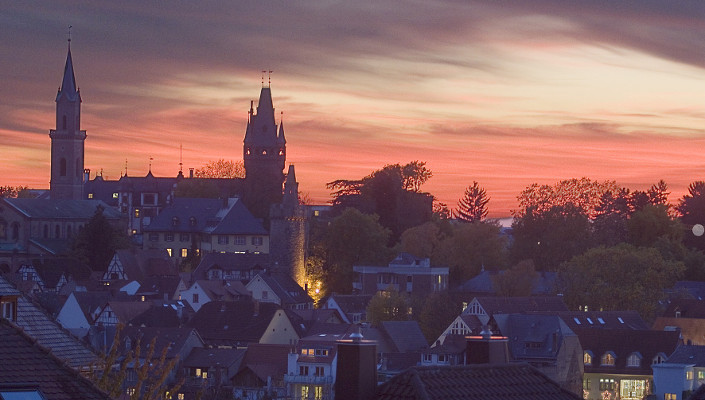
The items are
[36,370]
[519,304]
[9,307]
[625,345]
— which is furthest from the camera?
[519,304]

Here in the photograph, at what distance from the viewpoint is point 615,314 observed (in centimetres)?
9681

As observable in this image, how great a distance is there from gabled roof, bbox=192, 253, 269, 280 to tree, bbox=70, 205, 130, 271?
34.9ft

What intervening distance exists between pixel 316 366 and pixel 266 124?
78.1 meters

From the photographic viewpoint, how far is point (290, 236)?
126 metres

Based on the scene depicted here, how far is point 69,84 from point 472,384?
16141cm

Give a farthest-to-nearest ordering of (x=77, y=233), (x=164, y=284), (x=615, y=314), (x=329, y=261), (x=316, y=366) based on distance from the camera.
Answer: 1. (x=77, y=233)
2. (x=329, y=261)
3. (x=164, y=284)
4. (x=615, y=314)
5. (x=316, y=366)

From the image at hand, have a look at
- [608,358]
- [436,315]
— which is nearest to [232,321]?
[436,315]

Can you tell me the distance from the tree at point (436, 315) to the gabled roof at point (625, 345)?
1297 cm

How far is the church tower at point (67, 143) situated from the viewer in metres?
173

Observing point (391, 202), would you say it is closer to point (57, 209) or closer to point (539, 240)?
point (539, 240)

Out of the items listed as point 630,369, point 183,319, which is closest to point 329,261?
point 183,319

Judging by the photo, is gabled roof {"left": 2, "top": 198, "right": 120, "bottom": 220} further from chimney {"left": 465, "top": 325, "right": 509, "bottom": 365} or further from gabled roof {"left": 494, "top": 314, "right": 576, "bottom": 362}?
chimney {"left": 465, "top": 325, "right": 509, "bottom": 365}

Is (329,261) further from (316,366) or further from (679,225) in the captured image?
(316,366)

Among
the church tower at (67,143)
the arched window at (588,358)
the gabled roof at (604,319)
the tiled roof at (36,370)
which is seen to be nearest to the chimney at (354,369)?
the tiled roof at (36,370)
